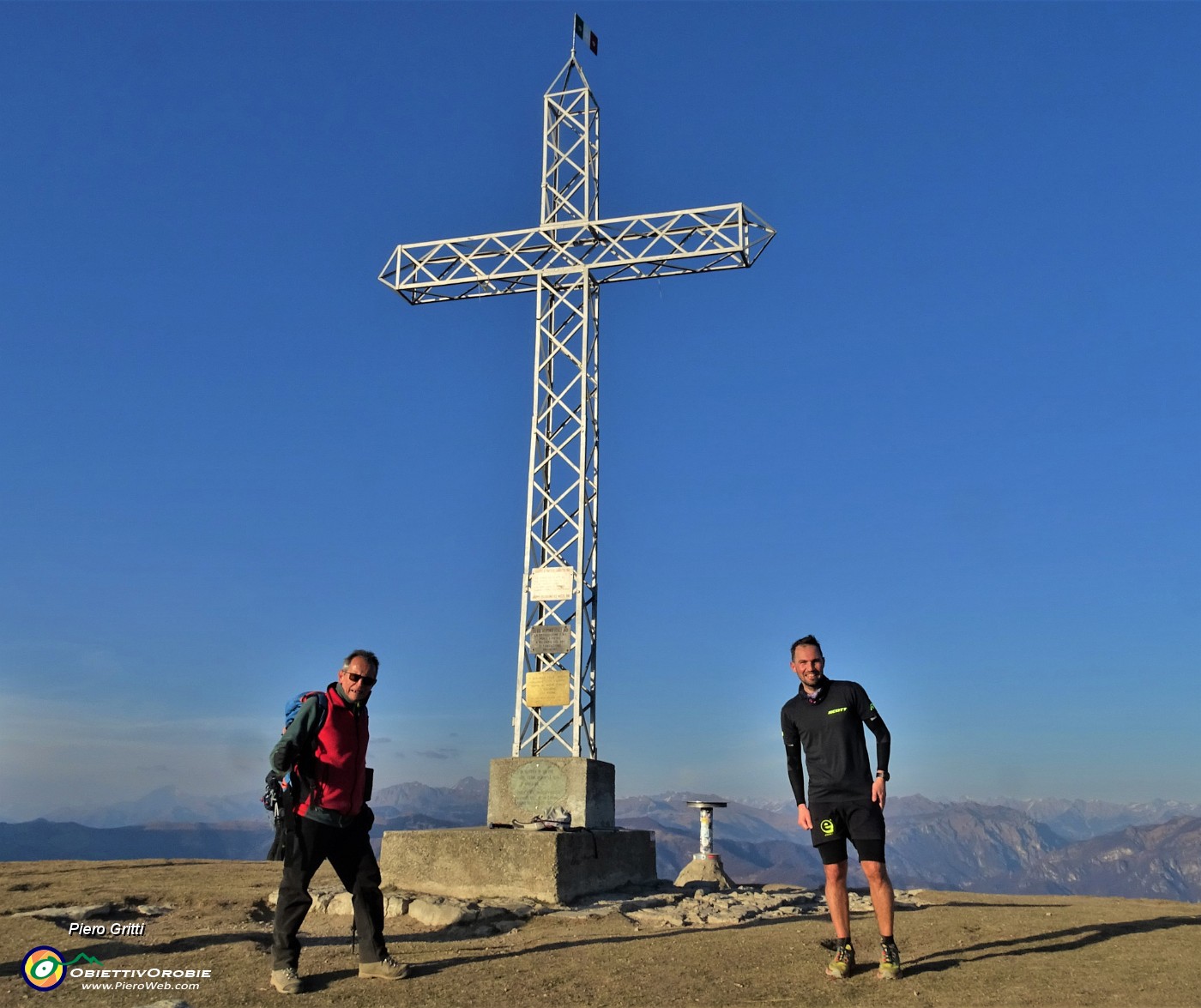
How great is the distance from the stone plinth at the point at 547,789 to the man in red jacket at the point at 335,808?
5.54 metres

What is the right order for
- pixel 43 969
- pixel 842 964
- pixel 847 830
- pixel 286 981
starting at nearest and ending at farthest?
1. pixel 286 981
2. pixel 842 964
3. pixel 847 830
4. pixel 43 969

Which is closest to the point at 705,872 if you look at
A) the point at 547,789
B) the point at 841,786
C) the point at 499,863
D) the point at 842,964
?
the point at 547,789

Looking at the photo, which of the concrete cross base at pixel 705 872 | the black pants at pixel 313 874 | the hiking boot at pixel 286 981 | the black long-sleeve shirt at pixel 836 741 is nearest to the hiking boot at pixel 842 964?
the black long-sleeve shirt at pixel 836 741

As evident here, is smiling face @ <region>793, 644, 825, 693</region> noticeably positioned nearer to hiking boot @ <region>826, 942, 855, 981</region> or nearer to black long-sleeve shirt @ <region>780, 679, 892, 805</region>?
black long-sleeve shirt @ <region>780, 679, 892, 805</region>

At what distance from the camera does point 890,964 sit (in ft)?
19.3

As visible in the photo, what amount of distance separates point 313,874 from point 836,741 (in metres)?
3.44

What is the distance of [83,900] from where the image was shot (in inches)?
417

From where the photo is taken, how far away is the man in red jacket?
604 centimetres

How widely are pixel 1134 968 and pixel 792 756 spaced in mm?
2741

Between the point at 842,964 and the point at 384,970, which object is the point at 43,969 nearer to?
the point at 384,970

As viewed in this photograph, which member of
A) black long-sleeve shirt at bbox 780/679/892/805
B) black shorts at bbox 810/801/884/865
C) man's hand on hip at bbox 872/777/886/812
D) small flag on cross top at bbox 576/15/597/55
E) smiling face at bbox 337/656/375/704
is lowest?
black shorts at bbox 810/801/884/865

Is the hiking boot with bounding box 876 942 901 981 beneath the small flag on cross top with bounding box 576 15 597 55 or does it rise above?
beneath

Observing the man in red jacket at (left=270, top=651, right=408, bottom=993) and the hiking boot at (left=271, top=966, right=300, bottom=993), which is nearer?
the hiking boot at (left=271, top=966, right=300, bottom=993)

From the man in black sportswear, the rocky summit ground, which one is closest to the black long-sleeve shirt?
the man in black sportswear
